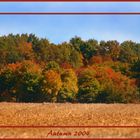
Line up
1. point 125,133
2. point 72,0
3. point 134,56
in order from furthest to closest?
point 134,56, point 125,133, point 72,0

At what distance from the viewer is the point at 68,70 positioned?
3500 centimetres

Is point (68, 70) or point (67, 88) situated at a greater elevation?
point (68, 70)

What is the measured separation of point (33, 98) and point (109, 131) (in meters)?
27.5

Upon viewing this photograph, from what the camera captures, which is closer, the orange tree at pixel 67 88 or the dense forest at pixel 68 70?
the dense forest at pixel 68 70

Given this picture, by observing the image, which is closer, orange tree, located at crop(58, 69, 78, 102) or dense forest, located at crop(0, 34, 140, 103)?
dense forest, located at crop(0, 34, 140, 103)

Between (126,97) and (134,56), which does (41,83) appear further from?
(134,56)

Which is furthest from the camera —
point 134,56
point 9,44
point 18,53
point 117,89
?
point 117,89

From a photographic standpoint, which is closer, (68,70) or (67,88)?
(68,70)

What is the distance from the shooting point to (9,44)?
22594mm

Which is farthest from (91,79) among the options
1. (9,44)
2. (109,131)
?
(109,131)

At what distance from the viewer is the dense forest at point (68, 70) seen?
23844mm

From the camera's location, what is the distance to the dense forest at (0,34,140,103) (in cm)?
2384

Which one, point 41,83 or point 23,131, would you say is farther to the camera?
point 41,83

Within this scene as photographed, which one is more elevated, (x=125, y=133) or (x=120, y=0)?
(x=120, y=0)
